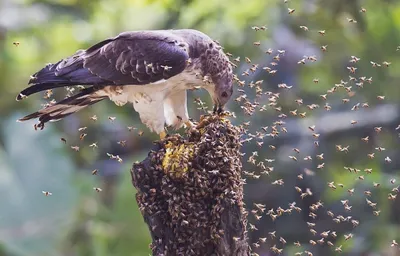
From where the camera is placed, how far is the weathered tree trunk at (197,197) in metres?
2.55

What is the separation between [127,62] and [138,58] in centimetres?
4

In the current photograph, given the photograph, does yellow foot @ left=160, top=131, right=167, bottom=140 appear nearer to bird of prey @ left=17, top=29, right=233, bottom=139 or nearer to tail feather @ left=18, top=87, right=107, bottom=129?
bird of prey @ left=17, top=29, right=233, bottom=139

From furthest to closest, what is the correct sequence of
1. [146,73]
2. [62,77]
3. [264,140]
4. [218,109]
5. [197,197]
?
[264,140] < [218,109] < [146,73] < [62,77] < [197,197]

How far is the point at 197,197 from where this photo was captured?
256 cm

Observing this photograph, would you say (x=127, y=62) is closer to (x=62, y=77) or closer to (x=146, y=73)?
(x=146, y=73)

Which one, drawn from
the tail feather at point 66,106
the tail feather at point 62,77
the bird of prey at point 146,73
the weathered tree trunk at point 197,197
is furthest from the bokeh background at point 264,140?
the weathered tree trunk at point 197,197

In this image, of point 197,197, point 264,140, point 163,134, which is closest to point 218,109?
point 163,134

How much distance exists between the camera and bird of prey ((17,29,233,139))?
2875mm

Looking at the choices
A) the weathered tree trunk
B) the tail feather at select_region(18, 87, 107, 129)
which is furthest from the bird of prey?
the weathered tree trunk

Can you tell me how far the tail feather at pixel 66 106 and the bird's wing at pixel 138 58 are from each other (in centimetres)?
12

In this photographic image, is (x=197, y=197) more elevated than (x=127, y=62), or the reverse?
(x=127, y=62)

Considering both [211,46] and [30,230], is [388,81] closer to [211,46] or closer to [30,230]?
[30,230]

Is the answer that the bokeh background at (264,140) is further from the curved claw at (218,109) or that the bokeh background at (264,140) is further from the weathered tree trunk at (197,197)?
the weathered tree trunk at (197,197)

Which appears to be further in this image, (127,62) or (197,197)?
(127,62)
